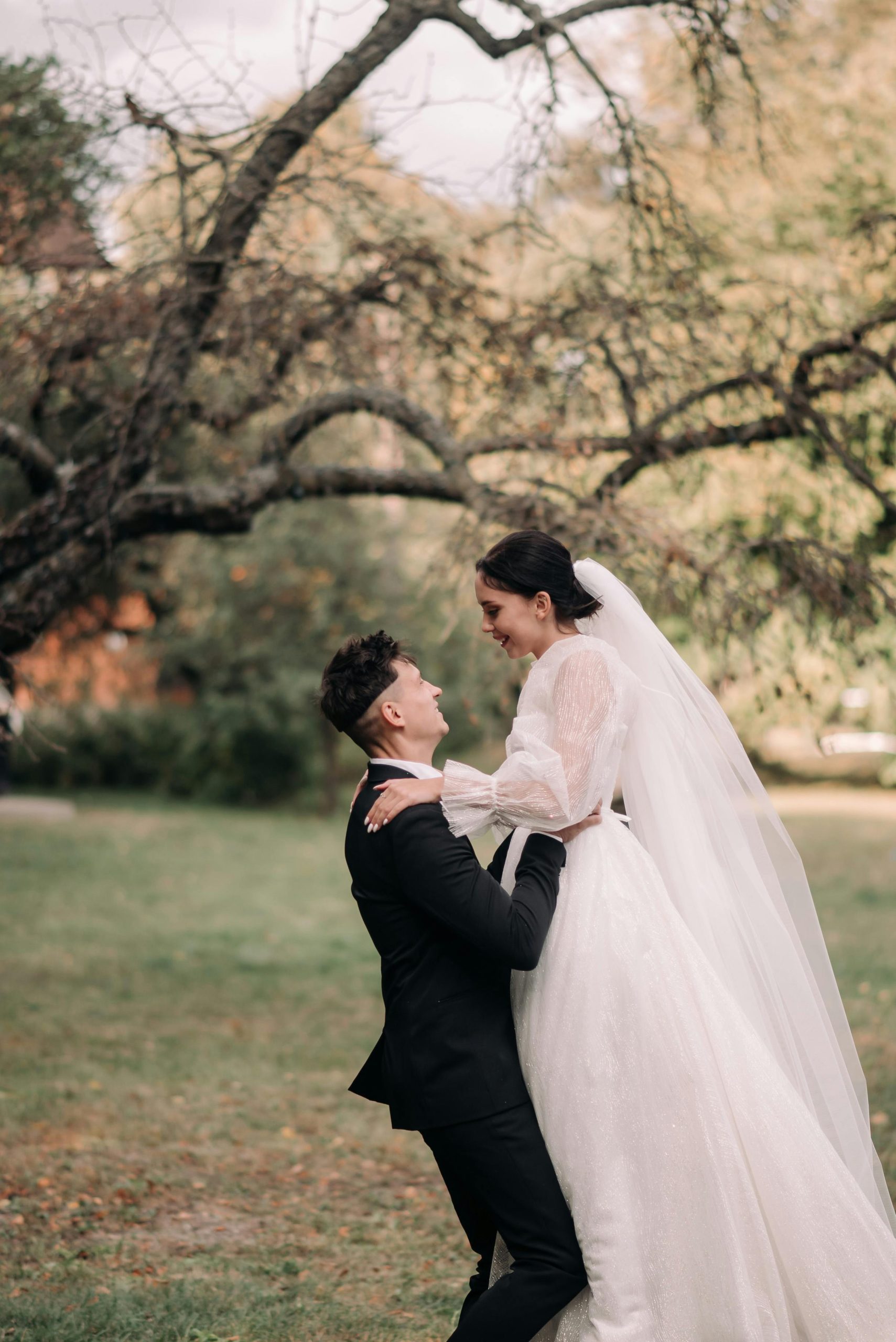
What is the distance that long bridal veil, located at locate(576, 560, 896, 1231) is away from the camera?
3.19 metres

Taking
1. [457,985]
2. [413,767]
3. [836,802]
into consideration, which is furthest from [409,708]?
[836,802]

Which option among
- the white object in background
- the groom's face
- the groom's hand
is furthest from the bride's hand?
the white object in background

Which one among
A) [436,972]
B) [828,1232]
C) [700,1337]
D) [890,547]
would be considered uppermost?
[890,547]

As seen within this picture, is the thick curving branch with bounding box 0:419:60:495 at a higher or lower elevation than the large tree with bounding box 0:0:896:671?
lower

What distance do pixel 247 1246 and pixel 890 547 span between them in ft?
16.4

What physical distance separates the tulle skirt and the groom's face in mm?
496

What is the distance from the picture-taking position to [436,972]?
2.83m

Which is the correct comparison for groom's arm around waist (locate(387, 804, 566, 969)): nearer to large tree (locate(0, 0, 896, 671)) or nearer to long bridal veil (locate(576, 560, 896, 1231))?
long bridal veil (locate(576, 560, 896, 1231))

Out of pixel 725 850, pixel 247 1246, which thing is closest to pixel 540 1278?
pixel 725 850

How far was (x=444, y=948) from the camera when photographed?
2838 mm

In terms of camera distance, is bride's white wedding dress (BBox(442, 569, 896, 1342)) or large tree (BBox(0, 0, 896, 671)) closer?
bride's white wedding dress (BBox(442, 569, 896, 1342))

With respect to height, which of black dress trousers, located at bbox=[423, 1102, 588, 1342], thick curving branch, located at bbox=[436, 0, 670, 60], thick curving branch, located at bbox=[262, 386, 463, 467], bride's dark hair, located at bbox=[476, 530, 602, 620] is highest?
thick curving branch, located at bbox=[436, 0, 670, 60]

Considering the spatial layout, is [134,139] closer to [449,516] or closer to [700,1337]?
[700,1337]

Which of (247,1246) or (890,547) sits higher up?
(890,547)
